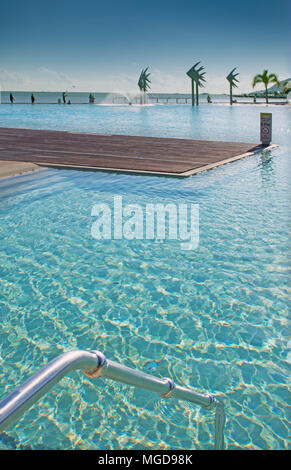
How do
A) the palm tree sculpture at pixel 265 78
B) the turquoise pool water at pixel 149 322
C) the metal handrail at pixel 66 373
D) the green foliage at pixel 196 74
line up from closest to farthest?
1. the metal handrail at pixel 66 373
2. the turquoise pool water at pixel 149 322
3. the green foliage at pixel 196 74
4. the palm tree sculpture at pixel 265 78

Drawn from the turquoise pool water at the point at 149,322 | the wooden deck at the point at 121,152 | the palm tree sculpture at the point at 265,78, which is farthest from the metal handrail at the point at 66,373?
the palm tree sculpture at the point at 265,78

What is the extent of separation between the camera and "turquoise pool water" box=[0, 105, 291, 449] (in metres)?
3.30

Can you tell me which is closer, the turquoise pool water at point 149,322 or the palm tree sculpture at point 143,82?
the turquoise pool water at point 149,322

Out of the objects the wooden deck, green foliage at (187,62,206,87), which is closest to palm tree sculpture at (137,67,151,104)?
green foliage at (187,62,206,87)

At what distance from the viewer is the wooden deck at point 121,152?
1294 centimetres

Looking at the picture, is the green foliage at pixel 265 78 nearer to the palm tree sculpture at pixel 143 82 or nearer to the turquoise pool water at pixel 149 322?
the palm tree sculpture at pixel 143 82

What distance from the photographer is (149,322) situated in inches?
188

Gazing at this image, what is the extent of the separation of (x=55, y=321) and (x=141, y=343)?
1.13m

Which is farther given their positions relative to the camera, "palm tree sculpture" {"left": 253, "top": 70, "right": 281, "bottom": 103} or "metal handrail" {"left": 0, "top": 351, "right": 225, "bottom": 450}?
"palm tree sculpture" {"left": 253, "top": 70, "right": 281, "bottom": 103}

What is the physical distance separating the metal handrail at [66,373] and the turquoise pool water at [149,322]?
1.49 m

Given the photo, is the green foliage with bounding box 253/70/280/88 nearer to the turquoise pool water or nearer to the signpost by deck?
the signpost by deck

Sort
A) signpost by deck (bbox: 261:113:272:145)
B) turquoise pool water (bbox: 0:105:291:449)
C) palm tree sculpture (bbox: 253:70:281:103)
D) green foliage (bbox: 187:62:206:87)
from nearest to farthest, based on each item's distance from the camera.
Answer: turquoise pool water (bbox: 0:105:291:449) < signpost by deck (bbox: 261:113:272:145) < green foliage (bbox: 187:62:206:87) < palm tree sculpture (bbox: 253:70:281:103)

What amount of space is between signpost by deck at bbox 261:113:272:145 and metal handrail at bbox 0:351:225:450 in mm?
17487

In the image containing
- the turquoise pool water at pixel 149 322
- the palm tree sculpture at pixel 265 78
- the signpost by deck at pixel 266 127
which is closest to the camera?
the turquoise pool water at pixel 149 322
